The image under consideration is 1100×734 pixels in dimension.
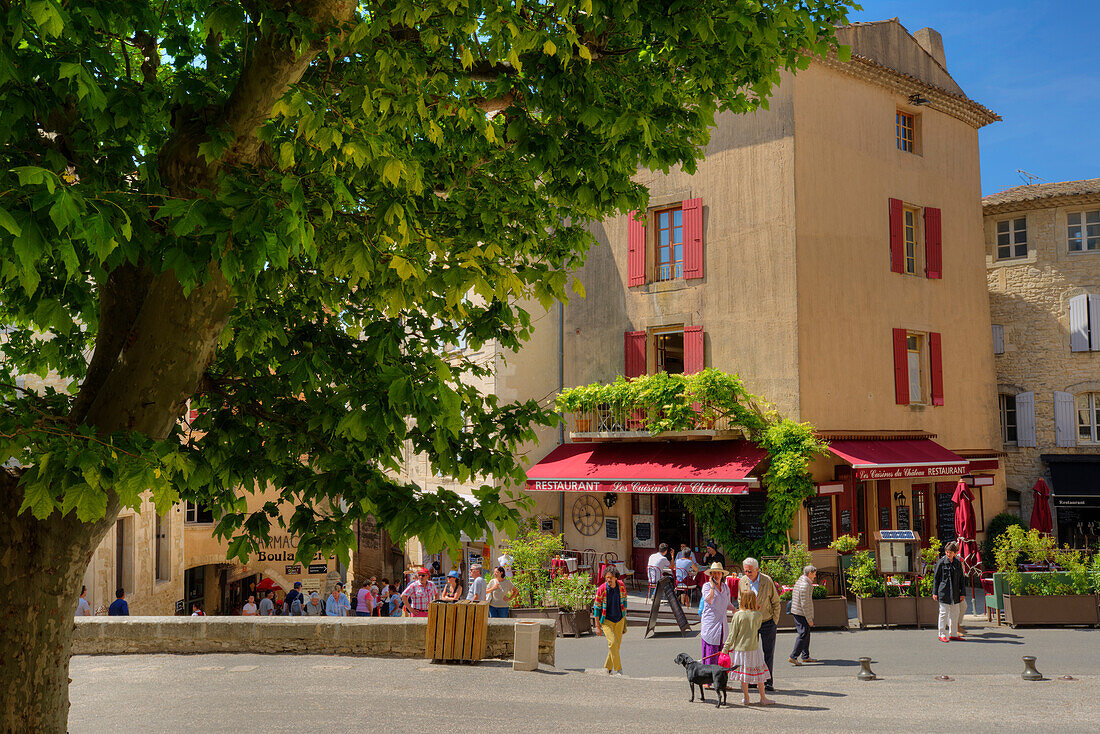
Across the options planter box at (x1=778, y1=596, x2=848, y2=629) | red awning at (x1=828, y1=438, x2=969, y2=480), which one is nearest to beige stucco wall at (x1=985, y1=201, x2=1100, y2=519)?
red awning at (x1=828, y1=438, x2=969, y2=480)

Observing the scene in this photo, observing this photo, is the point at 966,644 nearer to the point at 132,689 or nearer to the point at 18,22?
the point at 132,689

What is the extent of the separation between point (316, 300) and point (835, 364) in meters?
15.2

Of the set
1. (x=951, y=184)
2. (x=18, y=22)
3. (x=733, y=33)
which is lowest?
(x=18, y=22)

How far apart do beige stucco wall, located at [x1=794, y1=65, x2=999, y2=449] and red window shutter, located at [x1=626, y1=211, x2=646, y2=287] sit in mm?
3694

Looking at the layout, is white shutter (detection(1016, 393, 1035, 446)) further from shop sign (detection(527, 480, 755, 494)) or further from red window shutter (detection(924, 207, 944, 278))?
shop sign (detection(527, 480, 755, 494))

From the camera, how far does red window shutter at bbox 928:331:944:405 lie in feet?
72.4

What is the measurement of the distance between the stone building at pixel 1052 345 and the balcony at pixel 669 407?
1007 centimetres

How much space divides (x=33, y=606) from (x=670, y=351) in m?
Answer: 19.2

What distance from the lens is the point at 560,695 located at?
1042 centimetres

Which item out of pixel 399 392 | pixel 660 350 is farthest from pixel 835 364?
pixel 399 392

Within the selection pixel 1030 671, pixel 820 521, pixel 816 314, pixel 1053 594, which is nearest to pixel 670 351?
pixel 816 314

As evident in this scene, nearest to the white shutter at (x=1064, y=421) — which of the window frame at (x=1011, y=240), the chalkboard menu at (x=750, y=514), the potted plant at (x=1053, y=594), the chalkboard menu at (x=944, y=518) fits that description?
the window frame at (x=1011, y=240)

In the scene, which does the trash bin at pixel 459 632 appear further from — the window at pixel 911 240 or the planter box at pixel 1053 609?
the window at pixel 911 240

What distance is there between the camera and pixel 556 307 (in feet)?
79.9
